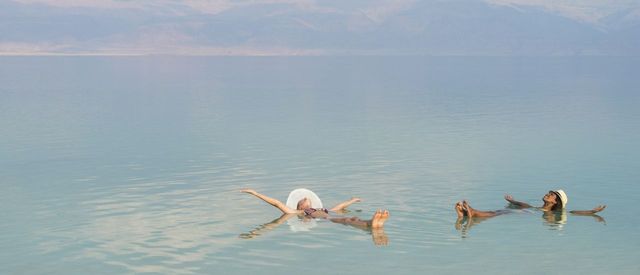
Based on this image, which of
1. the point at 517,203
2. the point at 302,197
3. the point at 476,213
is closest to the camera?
the point at 476,213

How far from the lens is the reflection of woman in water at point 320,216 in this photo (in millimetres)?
28672

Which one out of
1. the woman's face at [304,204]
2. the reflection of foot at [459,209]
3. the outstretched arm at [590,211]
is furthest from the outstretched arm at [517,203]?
the woman's face at [304,204]

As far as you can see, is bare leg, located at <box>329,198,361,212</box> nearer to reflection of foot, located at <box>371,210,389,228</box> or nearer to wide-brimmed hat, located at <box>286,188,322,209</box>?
wide-brimmed hat, located at <box>286,188,322,209</box>

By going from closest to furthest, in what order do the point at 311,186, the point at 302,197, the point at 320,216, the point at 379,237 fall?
the point at 379,237
the point at 320,216
the point at 302,197
the point at 311,186

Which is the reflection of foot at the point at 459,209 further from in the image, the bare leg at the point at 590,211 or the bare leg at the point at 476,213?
the bare leg at the point at 590,211

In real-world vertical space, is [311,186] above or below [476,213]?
above

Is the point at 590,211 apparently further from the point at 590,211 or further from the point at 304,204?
the point at 304,204

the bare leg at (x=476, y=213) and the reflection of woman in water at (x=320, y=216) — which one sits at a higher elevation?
the bare leg at (x=476, y=213)

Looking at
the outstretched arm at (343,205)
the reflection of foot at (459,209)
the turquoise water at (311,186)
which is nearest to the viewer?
the turquoise water at (311,186)

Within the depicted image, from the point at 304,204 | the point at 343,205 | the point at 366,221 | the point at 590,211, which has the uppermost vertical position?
the point at 590,211

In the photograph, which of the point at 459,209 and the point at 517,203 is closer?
the point at 459,209

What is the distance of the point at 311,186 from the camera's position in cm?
3778

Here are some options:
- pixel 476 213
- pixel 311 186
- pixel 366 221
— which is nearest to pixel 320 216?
pixel 366 221

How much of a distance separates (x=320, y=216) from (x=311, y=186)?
7.34 meters
